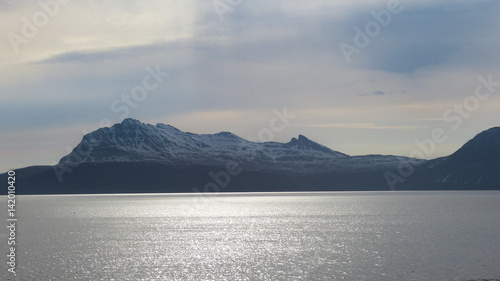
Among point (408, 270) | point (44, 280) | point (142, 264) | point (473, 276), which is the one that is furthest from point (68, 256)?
point (473, 276)

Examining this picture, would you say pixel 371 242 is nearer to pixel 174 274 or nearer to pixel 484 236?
pixel 484 236

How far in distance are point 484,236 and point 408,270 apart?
57152 millimetres

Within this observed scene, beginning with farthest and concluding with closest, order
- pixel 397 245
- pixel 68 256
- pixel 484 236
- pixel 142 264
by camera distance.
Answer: pixel 484 236
pixel 397 245
pixel 68 256
pixel 142 264

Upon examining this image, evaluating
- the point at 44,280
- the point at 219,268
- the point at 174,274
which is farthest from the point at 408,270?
the point at 44,280

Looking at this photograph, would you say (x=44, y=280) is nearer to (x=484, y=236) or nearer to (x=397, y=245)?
(x=397, y=245)

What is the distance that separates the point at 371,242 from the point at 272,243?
20183mm

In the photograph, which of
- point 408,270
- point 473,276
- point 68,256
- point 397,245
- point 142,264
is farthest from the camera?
point 397,245

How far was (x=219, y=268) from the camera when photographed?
272 ft

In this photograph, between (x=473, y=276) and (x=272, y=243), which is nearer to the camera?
(x=473, y=276)

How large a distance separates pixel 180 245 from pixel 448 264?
52.5 meters

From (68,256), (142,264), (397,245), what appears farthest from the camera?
(397,245)

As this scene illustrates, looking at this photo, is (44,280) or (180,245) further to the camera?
(180,245)

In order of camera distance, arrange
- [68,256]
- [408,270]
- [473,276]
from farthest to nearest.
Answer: [68,256] → [408,270] → [473,276]

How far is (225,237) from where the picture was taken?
439ft
